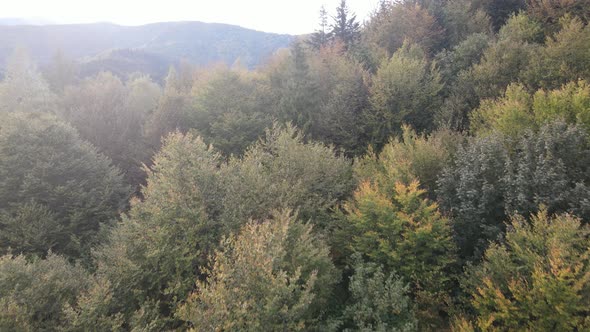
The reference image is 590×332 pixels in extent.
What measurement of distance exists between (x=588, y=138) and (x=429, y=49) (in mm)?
25946

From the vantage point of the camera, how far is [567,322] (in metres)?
11.6

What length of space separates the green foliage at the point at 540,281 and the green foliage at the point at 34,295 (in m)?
16.0

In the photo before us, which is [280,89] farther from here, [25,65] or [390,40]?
[25,65]

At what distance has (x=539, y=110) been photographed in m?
19.6

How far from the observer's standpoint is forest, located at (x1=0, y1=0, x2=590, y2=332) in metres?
12.4

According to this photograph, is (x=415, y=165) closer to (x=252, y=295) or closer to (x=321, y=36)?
(x=252, y=295)

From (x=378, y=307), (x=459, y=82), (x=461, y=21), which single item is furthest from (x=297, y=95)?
(x=378, y=307)

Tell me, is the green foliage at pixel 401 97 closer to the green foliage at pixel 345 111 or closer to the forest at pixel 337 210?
the forest at pixel 337 210

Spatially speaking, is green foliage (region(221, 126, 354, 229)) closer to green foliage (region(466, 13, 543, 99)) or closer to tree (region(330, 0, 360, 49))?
green foliage (region(466, 13, 543, 99))

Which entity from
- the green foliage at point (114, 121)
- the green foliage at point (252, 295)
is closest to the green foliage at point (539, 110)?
the green foliage at point (252, 295)

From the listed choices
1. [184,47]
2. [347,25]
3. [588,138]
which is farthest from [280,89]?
[184,47]

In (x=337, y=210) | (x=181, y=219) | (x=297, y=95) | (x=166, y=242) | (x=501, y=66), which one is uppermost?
(x=501, y=66)

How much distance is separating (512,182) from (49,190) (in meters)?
28.4

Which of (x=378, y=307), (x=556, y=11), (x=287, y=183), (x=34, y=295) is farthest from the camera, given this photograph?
(x=556, y=11)
